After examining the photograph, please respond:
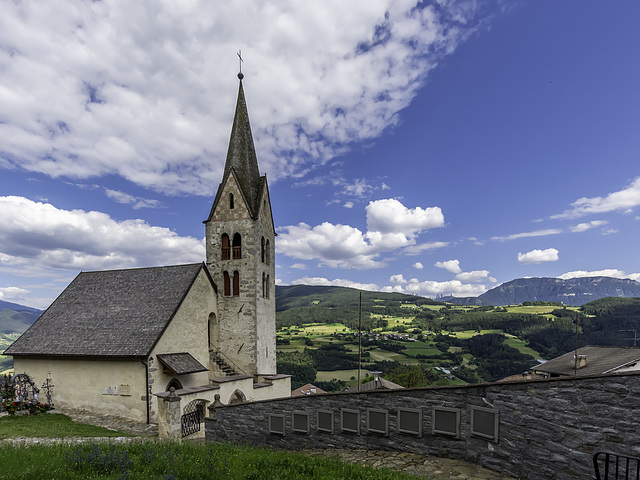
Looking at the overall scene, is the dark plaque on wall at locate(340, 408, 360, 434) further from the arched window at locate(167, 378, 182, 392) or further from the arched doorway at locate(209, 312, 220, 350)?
the arched doorway at locate(209, 312, 220, 350)

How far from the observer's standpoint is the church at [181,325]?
1978 centimetres

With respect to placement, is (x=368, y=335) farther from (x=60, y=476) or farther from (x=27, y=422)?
(x=60, y=476)

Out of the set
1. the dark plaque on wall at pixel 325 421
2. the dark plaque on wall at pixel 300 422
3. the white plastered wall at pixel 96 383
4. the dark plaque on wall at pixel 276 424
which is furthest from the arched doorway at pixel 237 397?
the dark plaque on wall at pixel 325 421

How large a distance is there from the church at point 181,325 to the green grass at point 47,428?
187cm

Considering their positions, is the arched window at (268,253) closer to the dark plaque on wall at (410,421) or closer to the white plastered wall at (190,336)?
the white plastered wall at (190,336)

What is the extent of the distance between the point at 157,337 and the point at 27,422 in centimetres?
679

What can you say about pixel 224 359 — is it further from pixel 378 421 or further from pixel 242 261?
pixel 378 421

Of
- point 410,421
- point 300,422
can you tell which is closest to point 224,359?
point 300,422

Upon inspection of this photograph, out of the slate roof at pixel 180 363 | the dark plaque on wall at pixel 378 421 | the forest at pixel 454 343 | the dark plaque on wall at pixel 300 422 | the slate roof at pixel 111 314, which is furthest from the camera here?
the forest at pixel 454 343

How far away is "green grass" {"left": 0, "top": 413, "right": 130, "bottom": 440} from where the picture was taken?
14938 mm

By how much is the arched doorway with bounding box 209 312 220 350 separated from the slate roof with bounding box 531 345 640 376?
79.3ft

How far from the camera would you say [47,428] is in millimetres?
16125

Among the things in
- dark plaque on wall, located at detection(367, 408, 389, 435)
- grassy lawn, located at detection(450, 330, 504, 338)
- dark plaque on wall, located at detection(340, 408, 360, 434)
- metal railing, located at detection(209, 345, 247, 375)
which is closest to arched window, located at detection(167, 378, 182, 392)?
metal railing, located at detection(209, 345, 247, 375)

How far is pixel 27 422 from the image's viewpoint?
17.8 m
